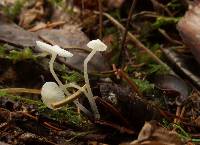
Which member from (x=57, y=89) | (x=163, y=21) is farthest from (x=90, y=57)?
(x=163, y=21)

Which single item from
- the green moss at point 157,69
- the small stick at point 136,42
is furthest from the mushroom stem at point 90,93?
the small stick at point 136,42

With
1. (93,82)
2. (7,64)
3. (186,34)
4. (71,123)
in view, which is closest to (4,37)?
(7,64)

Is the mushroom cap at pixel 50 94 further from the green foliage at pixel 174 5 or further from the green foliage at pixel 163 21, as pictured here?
the green foliage at pixel 174 5

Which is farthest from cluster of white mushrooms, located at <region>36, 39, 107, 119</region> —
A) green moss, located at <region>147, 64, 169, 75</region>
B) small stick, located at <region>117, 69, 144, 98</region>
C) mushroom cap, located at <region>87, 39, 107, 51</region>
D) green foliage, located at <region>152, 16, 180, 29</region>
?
green foliage, located at <region>152, 16, 180, 29</region>

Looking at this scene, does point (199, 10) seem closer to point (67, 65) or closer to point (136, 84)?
point (136, 84)

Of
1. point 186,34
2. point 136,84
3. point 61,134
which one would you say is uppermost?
point 186,34

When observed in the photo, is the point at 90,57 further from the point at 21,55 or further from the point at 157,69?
the point at 157,69
